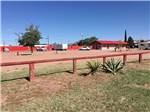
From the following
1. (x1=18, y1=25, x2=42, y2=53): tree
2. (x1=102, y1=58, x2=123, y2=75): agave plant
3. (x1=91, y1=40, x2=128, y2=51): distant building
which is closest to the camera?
(x1=102, y1=58, x2=123, y2=75): agave plant

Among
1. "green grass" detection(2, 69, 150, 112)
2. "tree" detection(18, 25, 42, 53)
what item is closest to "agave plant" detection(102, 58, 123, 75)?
"green grass" detection(2, 69, 150, 112)

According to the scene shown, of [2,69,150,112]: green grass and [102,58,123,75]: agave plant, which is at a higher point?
[102,58,123,75]: agave plant

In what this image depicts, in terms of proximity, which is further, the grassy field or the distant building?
the distant building

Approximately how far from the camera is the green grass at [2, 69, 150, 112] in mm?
7199

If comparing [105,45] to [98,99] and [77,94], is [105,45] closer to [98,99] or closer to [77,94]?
[77,94]

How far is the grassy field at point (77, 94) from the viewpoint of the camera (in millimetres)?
7270

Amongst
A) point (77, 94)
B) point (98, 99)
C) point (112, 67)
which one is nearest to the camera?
point (98, 99)

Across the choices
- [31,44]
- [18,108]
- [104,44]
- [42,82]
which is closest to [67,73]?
[42,82]

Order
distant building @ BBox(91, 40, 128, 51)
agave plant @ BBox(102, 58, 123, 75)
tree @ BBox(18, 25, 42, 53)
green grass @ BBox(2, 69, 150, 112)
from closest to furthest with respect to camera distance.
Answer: green grass @ BBox(2, 69, 150, 112) → agave plant @ BBox(102, 58, 123, 75) → tree @ BBox(18, 25, 42, 53) → distant building @ BBox(91, 40, 128, 51)

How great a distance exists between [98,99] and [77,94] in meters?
0.70

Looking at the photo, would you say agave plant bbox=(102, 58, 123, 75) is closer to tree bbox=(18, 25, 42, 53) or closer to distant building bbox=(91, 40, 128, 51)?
tree bbox=(18, 25, 42, 53)

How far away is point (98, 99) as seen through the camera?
26.3ft

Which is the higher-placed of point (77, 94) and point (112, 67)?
point (112, 67)

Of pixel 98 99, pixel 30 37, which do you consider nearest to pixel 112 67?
pixel 98 99
